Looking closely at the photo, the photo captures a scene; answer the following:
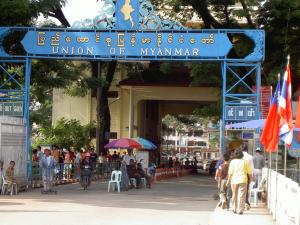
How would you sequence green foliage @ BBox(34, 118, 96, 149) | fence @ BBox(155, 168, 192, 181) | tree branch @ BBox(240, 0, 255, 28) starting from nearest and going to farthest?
tree branch @ BBox(240, 0, 255, 28), fence @ BBox(155, 168, 192, 181), green foliage @ BBox(34, 118, 96, 149)

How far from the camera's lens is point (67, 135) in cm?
4456

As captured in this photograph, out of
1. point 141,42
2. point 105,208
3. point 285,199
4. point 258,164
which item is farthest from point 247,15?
point 285,199

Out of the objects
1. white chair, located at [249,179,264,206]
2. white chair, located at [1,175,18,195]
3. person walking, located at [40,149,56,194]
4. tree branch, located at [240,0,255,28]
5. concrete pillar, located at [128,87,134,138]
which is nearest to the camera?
white chair, located at [249,179,264,206]

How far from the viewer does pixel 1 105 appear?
25891 millimetres

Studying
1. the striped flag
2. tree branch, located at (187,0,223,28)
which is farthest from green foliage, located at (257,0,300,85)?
the striped flag

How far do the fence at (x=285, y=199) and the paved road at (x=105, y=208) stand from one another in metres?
1.73

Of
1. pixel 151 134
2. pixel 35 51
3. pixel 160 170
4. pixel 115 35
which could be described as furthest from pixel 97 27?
pixel 151 134

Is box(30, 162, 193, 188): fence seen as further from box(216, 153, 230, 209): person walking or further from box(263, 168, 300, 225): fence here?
box(263, 168, 300, 225): fence

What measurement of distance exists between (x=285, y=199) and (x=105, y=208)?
22.0 feet

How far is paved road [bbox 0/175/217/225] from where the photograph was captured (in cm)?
1520

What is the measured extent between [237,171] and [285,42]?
17.0 m

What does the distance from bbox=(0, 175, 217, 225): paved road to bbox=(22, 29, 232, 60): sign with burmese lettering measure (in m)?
5.37

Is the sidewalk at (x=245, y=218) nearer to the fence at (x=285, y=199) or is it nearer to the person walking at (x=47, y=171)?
the fence at (x=285, y=199)

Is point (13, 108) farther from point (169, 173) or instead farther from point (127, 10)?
point (169, 173)
